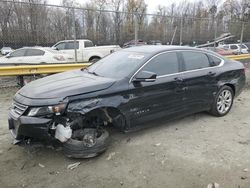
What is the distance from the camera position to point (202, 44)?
17.5 metres

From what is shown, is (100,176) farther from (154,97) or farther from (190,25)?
(190,25)

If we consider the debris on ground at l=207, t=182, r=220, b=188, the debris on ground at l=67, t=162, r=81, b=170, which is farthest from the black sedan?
the debris on ground at l=207, t=182, r=220, b=188

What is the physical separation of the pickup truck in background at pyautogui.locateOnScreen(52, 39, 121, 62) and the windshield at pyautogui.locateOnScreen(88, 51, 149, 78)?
755 cm

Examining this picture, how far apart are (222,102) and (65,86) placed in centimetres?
365

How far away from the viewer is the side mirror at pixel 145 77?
4.52 metres

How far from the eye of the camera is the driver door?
4.61 metres

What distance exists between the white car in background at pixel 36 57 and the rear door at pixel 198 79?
8145 millimetres

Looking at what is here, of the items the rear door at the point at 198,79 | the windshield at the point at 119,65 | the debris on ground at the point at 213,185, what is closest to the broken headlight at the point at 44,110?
the windshield at the point at 119,65

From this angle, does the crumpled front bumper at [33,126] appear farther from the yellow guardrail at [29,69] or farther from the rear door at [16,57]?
the rear door at [16,57]

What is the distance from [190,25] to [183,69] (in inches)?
436

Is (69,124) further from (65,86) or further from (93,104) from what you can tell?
(65,86)

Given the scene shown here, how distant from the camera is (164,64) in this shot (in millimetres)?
5105

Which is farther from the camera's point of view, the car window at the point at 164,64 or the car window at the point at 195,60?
the car window at the point at 195,60

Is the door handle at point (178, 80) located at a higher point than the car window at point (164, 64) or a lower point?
lower
